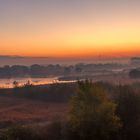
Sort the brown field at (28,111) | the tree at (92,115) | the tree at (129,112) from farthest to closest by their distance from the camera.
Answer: the brown field at (28,111) < the tree at (129,112) < the tree at (92,115)

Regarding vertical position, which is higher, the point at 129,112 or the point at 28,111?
the point at 129,112

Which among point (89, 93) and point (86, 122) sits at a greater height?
point (89, 93)

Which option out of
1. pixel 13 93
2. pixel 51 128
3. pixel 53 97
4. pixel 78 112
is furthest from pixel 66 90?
pixel 78 112

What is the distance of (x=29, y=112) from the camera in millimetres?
61875

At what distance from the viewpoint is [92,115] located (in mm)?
28750

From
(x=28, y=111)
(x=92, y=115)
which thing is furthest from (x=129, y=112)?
(x=28, y=111)

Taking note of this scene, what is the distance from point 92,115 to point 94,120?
0.39 metres

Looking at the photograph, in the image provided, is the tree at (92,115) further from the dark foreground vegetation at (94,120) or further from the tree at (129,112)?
the tree at (129,112)

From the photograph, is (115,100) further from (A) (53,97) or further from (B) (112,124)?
(A) (53,97)

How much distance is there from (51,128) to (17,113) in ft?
89.3

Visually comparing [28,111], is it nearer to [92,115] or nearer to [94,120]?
[92,115]

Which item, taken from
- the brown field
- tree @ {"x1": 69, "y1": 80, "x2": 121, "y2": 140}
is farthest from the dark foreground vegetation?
the brown field

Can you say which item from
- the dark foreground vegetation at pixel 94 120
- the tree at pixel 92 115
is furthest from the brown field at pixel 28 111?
the tree at pixel 92 115

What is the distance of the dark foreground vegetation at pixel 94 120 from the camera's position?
1126 inches
